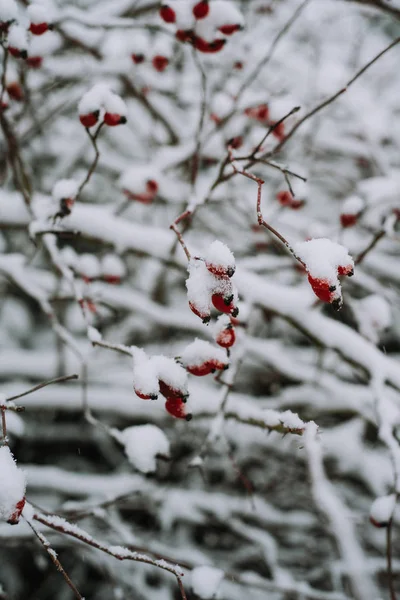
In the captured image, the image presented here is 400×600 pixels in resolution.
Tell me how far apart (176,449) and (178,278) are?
3.84 feet

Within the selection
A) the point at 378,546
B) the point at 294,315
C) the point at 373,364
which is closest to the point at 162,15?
the point at 294,315

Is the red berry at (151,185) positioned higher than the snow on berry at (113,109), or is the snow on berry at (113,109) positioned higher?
the snow on berry at (113,109)

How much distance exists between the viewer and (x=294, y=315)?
163 cm

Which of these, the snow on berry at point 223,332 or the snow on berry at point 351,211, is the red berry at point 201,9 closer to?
the snow on berry at point 351,211

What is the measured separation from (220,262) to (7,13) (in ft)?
2.89

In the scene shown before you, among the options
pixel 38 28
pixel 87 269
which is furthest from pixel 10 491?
pixel 38 28

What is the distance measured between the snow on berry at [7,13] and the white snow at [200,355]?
3.00 ft

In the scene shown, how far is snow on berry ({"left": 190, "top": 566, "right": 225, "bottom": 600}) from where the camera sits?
3.65ft

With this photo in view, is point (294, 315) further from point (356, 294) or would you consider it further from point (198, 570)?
point (356, 294)

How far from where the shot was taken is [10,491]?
76 centimetres

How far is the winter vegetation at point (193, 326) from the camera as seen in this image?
3.64ft

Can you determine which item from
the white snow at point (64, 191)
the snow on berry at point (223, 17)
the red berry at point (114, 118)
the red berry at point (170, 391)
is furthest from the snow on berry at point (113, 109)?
the red berry at point (170, 391)

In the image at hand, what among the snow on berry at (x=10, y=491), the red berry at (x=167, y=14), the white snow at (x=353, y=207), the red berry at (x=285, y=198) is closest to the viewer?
the snow on berry at (x=10, y=491)

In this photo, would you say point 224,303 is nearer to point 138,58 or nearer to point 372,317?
point 372,317
